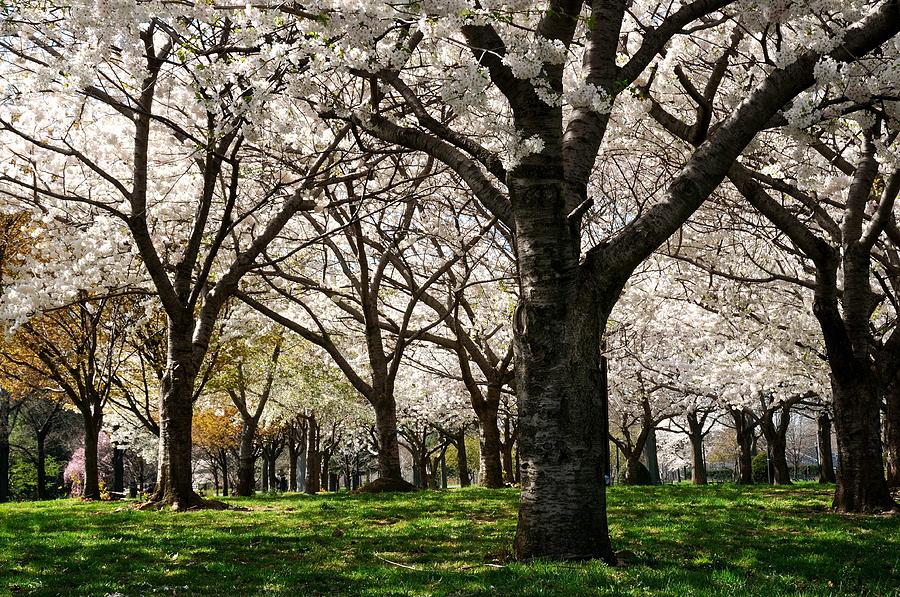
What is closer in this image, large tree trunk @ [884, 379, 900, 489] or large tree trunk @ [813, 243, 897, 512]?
large tree trunk @ [813, 243, 897, 512]

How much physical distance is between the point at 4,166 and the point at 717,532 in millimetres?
15420

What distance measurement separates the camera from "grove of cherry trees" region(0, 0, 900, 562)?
6.59 meters

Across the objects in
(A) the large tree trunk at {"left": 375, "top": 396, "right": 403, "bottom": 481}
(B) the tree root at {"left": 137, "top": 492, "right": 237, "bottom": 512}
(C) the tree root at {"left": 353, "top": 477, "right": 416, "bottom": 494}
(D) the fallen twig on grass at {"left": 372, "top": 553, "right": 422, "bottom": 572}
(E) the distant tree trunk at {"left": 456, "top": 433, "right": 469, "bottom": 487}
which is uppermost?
(A) the large tree trunk at {"left": 375, "top": 396, "right": 403, "bottom": 481}

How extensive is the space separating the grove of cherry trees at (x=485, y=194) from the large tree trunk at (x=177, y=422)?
50 millimetres

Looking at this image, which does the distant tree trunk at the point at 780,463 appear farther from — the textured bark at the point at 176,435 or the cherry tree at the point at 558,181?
the cherry tree at the point at 558,181

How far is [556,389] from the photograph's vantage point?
21.1 ft

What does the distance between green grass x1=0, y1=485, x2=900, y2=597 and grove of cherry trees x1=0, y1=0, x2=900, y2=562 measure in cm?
89

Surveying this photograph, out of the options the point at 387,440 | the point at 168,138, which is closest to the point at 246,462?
the point at 387,440

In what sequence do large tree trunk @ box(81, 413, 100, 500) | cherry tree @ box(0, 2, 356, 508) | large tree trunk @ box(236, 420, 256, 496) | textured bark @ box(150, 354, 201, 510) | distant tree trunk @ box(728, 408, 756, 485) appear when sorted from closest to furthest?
cherry tree @ box(0, 2, 356, 508) < textured bark @ box(150, 354, 201, 510) < large tree trunk @ box(81, 413, 100, 500) < large tree trunk @ box(236, 420, 256, 496) < distant tree trunk @ box(728, 408, 756, 485)

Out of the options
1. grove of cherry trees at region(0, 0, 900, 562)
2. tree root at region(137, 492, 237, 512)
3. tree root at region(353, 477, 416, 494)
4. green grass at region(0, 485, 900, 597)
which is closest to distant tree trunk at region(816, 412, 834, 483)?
grove of cherry trees at region(0, 0, 900, 562)

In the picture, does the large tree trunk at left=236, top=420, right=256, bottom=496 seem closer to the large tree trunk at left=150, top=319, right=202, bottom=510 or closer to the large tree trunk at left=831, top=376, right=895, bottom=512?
the large tree trunk at left=150, top=319, right=202, bottom=510

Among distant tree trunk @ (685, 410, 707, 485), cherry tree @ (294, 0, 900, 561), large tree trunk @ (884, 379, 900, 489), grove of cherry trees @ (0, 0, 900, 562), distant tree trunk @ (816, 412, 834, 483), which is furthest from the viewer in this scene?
distant tree trunk @ (685, 410, 707, 485)

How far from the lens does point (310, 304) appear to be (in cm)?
2444

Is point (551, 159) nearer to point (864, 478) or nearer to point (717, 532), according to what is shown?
point (717, 532)
